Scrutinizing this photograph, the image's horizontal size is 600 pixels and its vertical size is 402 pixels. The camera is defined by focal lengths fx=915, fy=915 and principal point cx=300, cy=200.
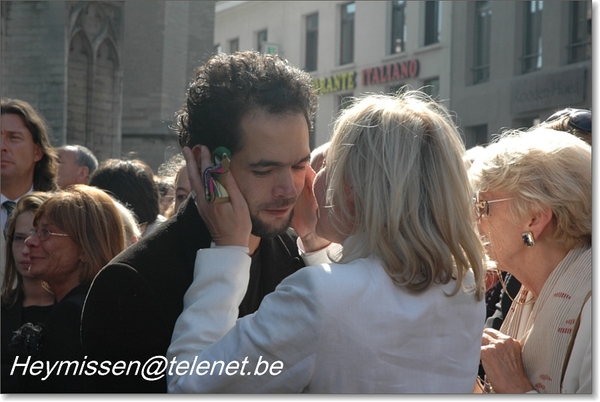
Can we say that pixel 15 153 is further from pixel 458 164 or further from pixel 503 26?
pixel 503 26

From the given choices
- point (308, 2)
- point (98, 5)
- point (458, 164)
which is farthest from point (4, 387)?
point (308, 2)

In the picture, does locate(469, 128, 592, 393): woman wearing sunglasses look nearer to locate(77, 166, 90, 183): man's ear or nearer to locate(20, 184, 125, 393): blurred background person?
locate(20, 184, 125, 393): blurred background person

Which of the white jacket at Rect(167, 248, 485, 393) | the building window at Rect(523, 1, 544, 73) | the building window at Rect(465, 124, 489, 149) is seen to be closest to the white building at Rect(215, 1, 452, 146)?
the building window at Rect(465, 124, 489, 149)

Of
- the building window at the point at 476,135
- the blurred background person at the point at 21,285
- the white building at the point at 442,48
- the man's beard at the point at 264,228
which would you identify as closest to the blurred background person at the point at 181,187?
the blurred background person at the point at 21,285

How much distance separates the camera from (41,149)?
564 cm

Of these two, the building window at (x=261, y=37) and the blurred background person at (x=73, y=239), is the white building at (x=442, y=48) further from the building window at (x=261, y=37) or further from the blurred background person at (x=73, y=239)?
the blurred background person at (x=73, y=239)

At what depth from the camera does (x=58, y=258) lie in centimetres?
415

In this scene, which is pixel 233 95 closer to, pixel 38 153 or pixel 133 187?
pixel 38 153

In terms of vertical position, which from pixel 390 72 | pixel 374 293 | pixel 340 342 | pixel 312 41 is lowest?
pixel 340 342

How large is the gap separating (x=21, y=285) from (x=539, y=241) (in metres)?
2.53

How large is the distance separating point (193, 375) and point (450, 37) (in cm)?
2314

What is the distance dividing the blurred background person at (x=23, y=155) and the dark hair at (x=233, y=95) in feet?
9.04

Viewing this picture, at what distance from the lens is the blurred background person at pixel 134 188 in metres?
6.14

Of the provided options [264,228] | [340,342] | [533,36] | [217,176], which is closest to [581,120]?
[264,228]
